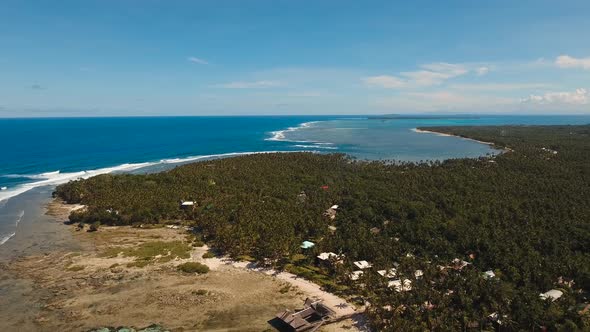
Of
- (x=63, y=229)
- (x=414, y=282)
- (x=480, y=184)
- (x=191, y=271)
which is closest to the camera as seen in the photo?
(x=414, y=282)

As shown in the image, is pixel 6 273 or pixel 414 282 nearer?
pixel 414 282

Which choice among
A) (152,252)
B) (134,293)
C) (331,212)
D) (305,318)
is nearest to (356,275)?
(305,318)

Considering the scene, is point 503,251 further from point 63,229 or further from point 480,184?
point 63,229

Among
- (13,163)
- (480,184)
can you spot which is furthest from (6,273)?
(13,163)

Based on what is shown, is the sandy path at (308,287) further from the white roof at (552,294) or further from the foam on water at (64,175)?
the foam on water at (64,175)

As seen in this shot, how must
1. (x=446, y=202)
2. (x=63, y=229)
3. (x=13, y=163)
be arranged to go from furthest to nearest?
1. (x=13, y=163)
2. (x=446, y=202)
3. (x=63, y=229)
